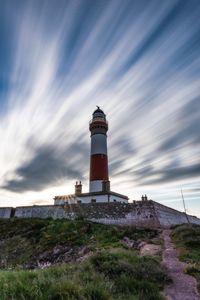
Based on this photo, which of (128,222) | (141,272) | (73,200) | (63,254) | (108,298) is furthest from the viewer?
(73,200)

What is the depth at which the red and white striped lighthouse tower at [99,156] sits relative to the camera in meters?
Answer: 36.4

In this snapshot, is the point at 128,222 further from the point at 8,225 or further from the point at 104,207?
the point at 8,225

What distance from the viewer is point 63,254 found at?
624 inches

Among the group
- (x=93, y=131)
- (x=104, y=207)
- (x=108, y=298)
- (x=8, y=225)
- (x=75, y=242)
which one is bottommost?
(x=108, y=298)

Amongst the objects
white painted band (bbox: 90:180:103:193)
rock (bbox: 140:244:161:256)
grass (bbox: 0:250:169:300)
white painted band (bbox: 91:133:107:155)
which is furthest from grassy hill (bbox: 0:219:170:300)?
white painted band (bbox: 91:133:107:155)

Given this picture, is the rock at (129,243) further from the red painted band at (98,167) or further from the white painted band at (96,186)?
the red painted band at (98,167)

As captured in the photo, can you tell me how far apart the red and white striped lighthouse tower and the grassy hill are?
14.9 m

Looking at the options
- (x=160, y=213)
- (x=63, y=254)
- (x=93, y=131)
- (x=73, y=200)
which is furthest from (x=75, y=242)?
(x=93, y=131)

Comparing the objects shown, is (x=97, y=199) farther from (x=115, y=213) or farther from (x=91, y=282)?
(x=91, y=282)

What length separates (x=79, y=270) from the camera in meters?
6.88

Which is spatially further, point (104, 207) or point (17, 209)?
point (17, 209)

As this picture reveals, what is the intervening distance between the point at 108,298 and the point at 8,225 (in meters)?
26.0

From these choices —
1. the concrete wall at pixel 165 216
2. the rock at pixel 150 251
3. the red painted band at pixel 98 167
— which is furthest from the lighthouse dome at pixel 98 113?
the rock at pixel 150 251

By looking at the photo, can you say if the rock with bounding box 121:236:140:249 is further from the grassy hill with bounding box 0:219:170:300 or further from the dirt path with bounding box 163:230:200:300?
the dirt path with bounding box 163:230:200:300
